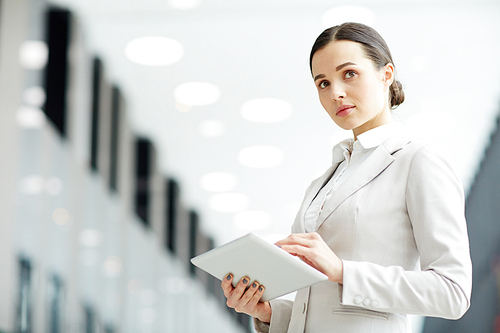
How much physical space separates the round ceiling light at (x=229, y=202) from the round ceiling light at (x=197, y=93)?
6.29 ft

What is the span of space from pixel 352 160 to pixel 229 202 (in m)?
6.63

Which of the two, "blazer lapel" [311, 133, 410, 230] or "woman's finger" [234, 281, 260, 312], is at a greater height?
"blazer lapel" [311, 133, 410, 230]

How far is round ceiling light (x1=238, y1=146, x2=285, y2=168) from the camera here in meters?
6.80

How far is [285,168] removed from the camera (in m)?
6.98

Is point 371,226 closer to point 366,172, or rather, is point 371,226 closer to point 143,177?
point 366,172

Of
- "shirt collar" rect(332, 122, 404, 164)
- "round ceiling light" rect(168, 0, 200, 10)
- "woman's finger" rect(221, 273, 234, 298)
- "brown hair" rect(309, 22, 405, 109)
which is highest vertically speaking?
"round ceiling light" rect(168, 0, 200, 10)

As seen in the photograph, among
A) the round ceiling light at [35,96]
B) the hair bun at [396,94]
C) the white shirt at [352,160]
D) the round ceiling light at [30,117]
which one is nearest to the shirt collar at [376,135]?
the white shirt at [352,160]

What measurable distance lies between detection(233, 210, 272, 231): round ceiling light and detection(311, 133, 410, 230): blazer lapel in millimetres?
6376

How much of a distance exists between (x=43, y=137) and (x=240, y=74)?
6.59ft

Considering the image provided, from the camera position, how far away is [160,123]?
6555mm

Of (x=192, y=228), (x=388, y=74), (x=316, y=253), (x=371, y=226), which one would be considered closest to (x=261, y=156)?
(x=192, y=228)

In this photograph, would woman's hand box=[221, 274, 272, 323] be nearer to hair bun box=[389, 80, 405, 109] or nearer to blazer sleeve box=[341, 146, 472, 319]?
blazer sleeve box=[341, 146, 472, 319]

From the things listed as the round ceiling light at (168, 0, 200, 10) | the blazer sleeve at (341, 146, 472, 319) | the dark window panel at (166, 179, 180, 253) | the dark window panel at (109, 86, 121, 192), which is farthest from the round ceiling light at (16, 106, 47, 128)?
the blazer sleeve at (341, 146, 472, 319)

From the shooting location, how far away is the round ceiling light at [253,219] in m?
7.91
